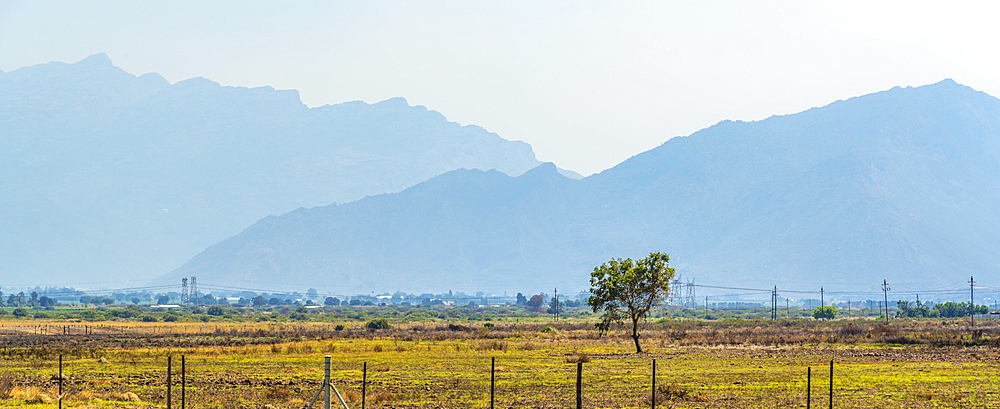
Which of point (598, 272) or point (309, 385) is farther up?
point (598, 272)

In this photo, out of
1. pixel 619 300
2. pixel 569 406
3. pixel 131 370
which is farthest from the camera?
pixel 619 300

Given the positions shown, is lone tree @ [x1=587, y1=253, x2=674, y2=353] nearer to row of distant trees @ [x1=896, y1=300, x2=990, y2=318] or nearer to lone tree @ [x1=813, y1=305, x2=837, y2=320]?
lone tree @ [x1=813, y1=305, x2=837, y2=320]

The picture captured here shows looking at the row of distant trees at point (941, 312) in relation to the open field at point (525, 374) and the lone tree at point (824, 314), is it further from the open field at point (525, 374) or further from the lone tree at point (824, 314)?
the open field at point (525, 374)

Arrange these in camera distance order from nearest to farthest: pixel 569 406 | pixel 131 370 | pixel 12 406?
pixel 12 406, pixel 569 406, pixel 131 370

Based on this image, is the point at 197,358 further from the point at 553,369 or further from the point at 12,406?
the point at 12,406

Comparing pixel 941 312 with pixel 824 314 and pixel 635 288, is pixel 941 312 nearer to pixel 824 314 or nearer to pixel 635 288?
pixel 824 314

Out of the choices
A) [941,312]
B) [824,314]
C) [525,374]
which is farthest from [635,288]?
[941,312]

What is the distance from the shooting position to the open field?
3409 centimetres

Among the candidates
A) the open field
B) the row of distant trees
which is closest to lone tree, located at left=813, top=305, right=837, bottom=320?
the row of distant trees

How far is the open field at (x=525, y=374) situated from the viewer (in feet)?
112

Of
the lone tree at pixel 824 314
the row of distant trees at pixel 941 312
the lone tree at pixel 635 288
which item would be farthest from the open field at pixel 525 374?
the row of distant trees at pixel 941 312

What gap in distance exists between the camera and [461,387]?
38.9 m

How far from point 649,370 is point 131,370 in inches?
1053

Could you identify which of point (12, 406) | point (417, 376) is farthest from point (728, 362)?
point (12, 406)
